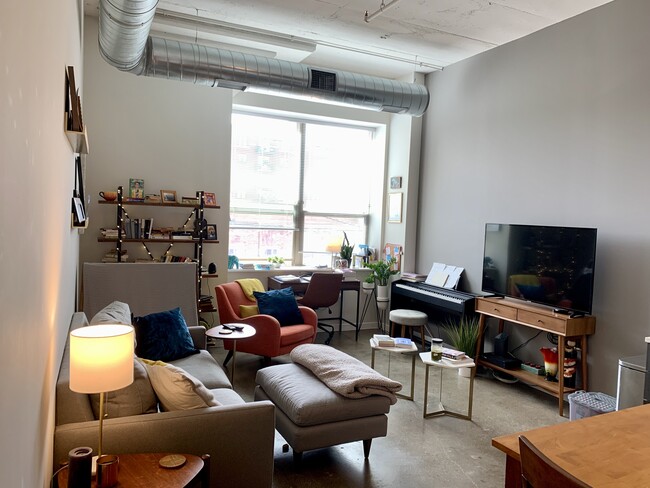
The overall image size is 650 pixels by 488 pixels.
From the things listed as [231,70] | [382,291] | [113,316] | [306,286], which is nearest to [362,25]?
[231,70]

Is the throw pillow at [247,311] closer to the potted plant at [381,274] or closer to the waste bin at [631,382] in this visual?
the potted plant at [381,274]

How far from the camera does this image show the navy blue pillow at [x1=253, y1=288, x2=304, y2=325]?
4.84 metres

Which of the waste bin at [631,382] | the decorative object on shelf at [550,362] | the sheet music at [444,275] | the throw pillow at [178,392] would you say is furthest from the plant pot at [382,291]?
the throw pillow at [178,392]

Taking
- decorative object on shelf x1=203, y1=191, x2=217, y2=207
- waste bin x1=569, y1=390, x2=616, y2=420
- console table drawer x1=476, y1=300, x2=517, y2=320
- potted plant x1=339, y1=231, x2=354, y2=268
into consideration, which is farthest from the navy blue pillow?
waste bin x1=569, y1=390, x2=616, y2=420

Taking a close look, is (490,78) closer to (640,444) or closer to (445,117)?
(445,117)

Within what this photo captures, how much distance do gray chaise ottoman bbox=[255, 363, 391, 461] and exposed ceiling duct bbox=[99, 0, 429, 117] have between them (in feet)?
8.39

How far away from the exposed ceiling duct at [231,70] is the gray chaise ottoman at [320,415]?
256 centimetres

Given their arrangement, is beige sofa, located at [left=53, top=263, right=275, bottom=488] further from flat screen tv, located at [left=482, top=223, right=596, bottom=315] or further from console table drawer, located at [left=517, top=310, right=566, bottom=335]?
flat screen tv, located at [left=482, top=223, right=596, bottom=315]

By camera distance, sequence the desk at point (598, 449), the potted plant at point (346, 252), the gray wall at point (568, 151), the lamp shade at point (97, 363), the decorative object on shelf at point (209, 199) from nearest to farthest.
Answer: the desk at point (598, 449) → the lamp shade at point (97, 363) → the gray wall at point (568, 151) → the decorative object on shelf at point (209, 199) → the potted plant at point (346, 252)

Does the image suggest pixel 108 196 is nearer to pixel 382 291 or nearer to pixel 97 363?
pixel 382 291

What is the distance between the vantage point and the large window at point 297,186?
20.2ft

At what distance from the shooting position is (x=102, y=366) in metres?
1.70

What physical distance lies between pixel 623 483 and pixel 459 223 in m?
4.42

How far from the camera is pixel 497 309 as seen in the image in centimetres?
452
